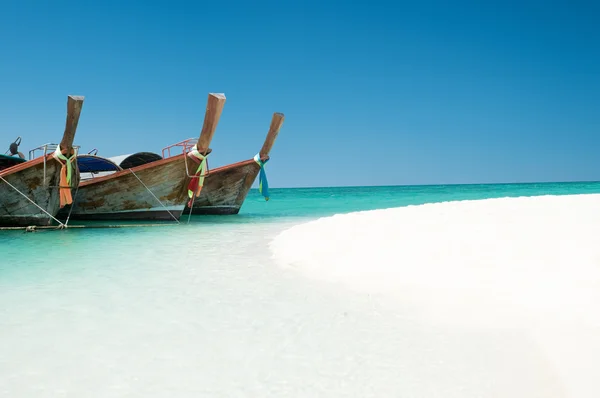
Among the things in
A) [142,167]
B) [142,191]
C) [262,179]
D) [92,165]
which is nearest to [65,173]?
→ [142,167]

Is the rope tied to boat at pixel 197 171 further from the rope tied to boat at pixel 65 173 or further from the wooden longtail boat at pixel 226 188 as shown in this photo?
the wooden longtail boat at pixel 226 188

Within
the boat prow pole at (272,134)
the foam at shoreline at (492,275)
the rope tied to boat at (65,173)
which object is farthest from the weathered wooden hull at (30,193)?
the foam at shoreline at (492,275)

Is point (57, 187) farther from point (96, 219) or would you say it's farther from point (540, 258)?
point (540, 258)

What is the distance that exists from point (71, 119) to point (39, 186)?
7.16 feet

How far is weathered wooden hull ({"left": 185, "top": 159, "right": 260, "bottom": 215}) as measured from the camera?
1430cm

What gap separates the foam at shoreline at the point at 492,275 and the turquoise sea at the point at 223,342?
173mm

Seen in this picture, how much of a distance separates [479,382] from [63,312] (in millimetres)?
2711

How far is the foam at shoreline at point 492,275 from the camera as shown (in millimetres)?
2262

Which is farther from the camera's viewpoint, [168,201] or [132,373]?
[168,201]

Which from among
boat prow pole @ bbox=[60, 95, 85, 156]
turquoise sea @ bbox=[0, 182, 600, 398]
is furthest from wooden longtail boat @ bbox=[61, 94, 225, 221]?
turquoise sea @ bbox=[0, 182, 600, 398]

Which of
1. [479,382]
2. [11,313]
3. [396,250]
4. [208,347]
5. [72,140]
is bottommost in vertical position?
[11,313]

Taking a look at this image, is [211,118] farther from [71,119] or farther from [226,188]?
[226,188]

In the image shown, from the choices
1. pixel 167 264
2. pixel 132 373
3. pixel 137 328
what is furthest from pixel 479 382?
pixel 167 264

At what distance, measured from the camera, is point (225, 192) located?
14.9 meters
